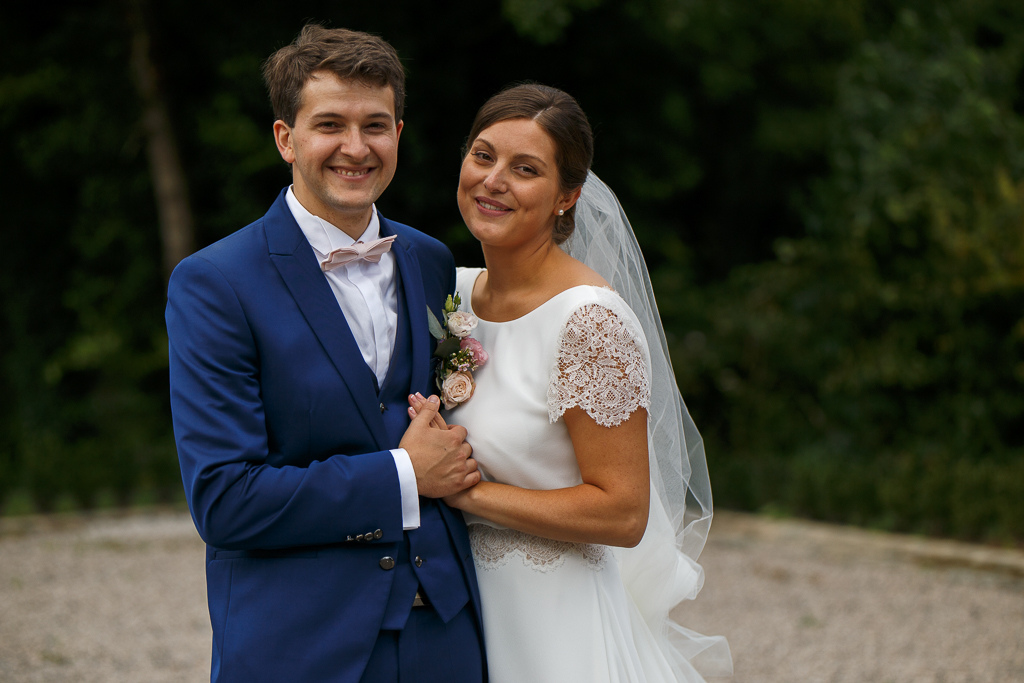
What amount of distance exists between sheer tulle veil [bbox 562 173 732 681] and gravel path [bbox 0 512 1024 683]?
2647mm

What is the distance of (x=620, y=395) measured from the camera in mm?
2268

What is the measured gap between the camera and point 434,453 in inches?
84.2

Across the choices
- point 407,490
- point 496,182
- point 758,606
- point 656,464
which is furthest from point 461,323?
point 758,606

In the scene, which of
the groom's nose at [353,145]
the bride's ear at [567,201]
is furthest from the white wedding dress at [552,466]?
the groom's nose at [353,145]

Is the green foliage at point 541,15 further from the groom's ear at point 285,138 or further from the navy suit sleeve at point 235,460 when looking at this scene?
Answer: the navy suit sleeve at point 235,460

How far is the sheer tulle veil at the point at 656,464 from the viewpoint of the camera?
2.72 m

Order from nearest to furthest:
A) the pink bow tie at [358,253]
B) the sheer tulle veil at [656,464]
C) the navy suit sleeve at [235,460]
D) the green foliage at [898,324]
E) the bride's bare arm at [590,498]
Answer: the navy suit sleeve at [235,460] → the pink bow tie at [358,253] → the bride's bare arm at [590,498] → the sheer tulle veil at [656,464] → the green foliage at [898,324]

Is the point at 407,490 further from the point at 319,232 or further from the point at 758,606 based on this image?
the point at 758,606

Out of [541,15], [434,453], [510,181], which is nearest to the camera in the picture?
[434,453]

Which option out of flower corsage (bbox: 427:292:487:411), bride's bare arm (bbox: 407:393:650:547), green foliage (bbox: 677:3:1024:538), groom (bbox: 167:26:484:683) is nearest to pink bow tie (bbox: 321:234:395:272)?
groom (bbox: 167:26:484:683)

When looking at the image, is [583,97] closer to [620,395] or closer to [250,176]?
[250,176]

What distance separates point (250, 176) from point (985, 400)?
25.4 feet

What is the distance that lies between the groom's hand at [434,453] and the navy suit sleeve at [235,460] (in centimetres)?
12

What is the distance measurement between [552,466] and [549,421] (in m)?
0.13
